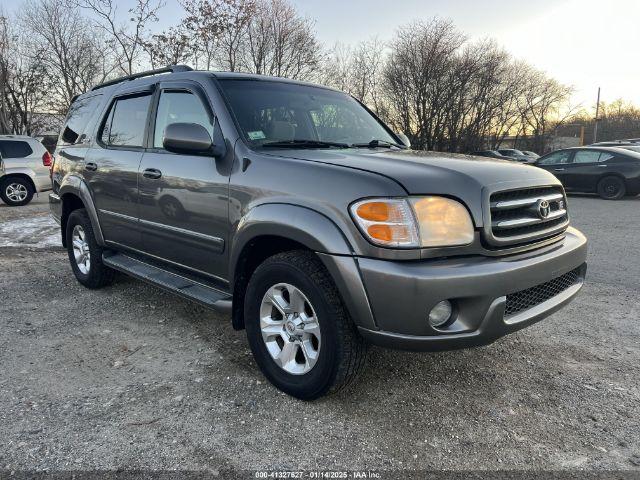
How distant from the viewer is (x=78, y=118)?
4895 mm

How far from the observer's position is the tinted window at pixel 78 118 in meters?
4.64

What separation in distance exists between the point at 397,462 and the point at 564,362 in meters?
1.63

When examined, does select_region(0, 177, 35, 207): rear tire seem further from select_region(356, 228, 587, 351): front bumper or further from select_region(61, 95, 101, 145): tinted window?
select_region(356, 228, 587, 351): front bumper

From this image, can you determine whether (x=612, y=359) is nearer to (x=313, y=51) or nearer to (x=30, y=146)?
(x=30, y=146)

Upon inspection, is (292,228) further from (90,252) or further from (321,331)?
(90,252)

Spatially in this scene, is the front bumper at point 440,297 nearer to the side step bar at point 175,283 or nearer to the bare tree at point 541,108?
the side step bar at point 175,283

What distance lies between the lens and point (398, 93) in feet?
86.7

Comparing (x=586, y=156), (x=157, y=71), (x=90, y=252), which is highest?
(x=157, y=71)

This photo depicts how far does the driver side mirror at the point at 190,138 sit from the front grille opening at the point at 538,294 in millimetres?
1923

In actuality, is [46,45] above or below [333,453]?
above

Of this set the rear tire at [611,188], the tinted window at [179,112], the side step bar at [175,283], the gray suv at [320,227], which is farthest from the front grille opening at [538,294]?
the rear tire at [611,188]

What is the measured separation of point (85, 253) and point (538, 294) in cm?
421

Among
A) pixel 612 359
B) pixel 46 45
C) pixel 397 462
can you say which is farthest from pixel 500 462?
pixel 46 45

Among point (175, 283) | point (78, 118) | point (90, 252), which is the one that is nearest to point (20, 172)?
point (78, 118)
